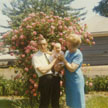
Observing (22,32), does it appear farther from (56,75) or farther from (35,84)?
(56,75)

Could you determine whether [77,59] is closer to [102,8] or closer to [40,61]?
[40,61]

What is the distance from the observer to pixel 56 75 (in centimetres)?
455

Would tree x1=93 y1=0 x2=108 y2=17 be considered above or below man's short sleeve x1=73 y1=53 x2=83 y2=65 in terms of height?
above

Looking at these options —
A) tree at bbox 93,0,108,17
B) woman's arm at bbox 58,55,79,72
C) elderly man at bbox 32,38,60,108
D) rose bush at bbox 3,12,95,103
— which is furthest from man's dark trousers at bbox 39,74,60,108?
tree at bbox 93,0,108,17

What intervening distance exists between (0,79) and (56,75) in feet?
24.7

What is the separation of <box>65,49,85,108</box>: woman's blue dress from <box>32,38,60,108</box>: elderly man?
0.75 feet

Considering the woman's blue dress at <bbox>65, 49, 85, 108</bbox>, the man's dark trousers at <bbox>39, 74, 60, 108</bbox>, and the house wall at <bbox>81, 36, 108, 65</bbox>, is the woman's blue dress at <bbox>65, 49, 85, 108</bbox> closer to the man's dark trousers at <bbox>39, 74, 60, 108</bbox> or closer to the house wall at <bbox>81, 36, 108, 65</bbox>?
the man's dark trousers at <bbox>39, 74, 60, 108</bbox>

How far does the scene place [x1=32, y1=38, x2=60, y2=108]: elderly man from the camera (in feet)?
14.4

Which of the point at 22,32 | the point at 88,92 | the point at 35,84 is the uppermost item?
the point at 22,32

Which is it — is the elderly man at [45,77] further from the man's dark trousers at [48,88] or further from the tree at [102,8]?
the tree at [102,8]

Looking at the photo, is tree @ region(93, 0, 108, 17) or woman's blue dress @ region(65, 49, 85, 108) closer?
woman's blue dress @ region(65, 49, 85, 108)

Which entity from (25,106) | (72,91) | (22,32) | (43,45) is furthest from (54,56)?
(25,106)

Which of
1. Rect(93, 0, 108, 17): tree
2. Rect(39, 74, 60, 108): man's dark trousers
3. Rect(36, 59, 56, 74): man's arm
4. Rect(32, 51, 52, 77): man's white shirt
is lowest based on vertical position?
Rect(39, 74, 60, 108): man's dark trousers

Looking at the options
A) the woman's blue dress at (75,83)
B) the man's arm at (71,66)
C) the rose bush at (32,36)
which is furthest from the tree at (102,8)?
the man's arm at (71,66)
